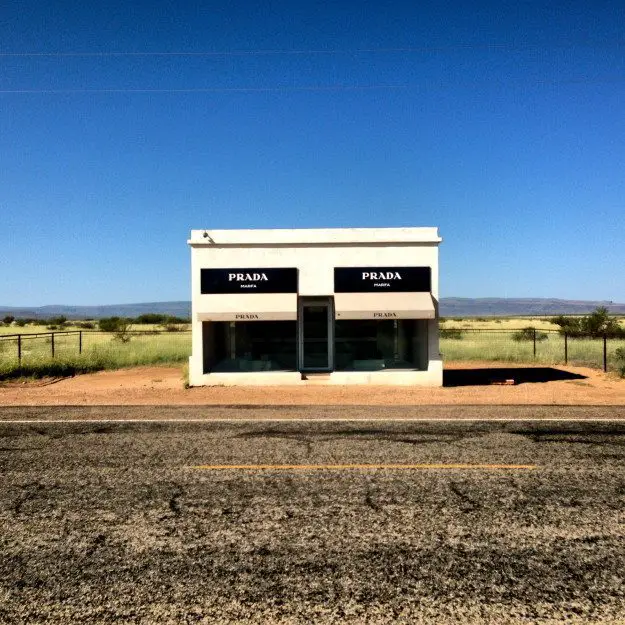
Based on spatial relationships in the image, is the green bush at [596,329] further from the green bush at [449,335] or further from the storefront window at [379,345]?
the storefront window at [379,345]

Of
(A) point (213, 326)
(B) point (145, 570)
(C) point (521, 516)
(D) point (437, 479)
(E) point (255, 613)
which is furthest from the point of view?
(A) point (213, 326)

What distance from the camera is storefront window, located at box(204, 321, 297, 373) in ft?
56.5

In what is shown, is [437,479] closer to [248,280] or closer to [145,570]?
[145,570]

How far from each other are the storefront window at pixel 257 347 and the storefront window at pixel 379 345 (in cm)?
151

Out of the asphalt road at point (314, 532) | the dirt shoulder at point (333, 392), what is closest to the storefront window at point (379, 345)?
the dirt shoulder at point (333, 392)

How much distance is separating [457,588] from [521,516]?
1693 mm

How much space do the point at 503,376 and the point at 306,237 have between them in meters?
8.40

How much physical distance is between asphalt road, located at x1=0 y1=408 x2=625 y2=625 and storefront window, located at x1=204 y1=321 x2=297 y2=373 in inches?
340

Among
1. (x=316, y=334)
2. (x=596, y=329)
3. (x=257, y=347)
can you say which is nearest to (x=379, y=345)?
(x=316, y=334)

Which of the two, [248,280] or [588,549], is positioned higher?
[248,280]

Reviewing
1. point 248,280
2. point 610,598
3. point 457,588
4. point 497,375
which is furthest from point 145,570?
point 497,375

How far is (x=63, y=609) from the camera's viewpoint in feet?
12.7

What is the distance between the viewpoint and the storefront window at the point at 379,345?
17.3 meters

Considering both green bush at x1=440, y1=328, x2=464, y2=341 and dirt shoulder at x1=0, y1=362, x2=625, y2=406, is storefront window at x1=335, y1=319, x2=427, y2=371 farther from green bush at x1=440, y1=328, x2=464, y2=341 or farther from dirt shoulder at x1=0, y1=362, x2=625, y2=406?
green bush at x1=440, y1=328, x2=464, y2=341
